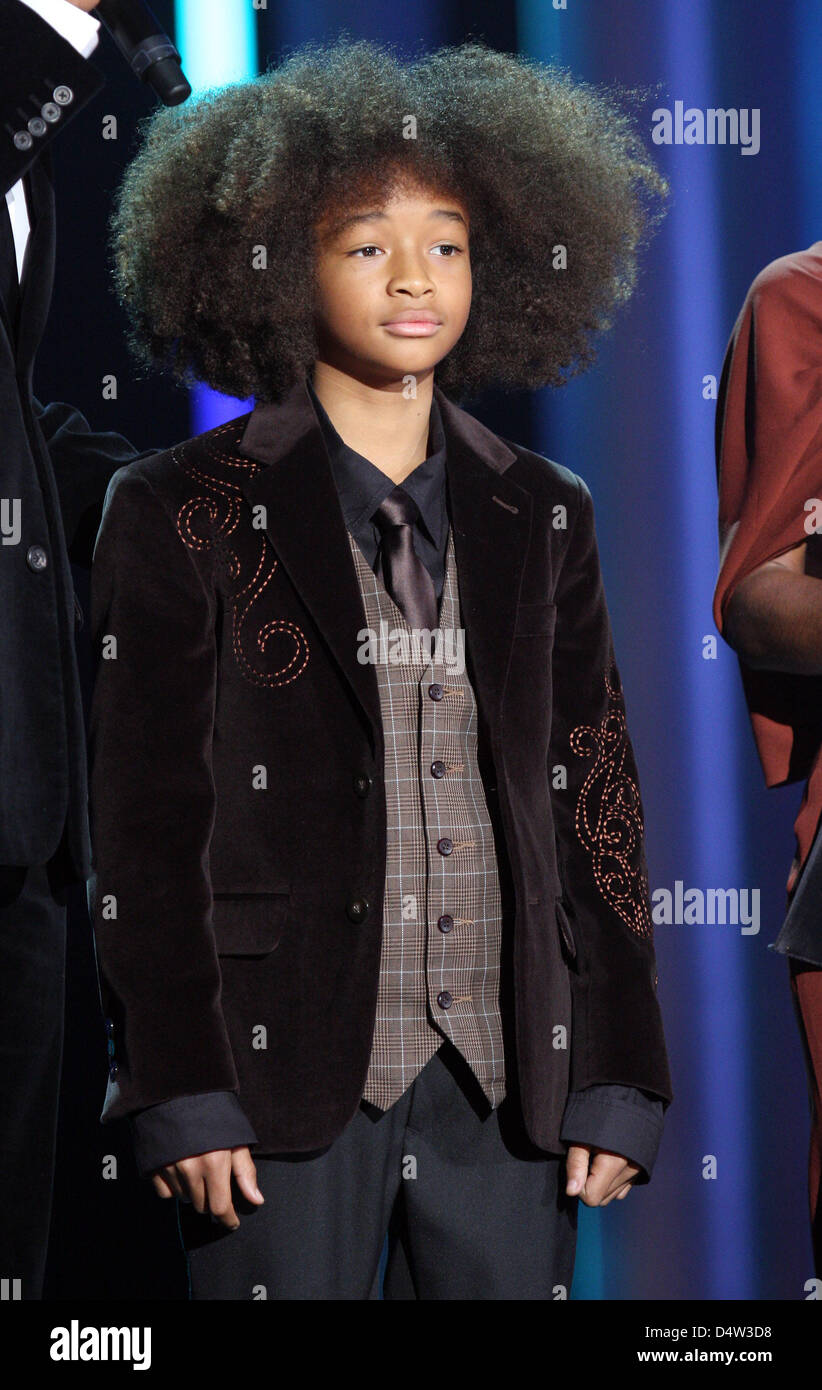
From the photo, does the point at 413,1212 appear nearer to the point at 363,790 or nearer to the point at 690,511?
the point at 363,790

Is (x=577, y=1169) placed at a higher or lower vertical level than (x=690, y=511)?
lower

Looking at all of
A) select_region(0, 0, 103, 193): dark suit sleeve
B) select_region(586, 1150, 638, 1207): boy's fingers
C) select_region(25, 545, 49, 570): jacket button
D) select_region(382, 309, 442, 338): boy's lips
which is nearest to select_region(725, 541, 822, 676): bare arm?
select_region(382, 309, 442, 338): boy's lips

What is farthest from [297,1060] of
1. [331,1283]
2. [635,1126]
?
[635,1126]

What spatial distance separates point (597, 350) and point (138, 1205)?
160 cm

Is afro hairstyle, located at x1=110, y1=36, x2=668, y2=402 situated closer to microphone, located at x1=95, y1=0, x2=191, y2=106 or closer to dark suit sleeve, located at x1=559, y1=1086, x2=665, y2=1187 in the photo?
microphone, located at x1=95, y1=0, x2=191, y2=106

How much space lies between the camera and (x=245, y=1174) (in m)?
1.78

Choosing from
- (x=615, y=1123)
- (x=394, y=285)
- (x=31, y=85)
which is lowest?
(x=615, y=1123)

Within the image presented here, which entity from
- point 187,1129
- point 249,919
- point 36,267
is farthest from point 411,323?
point 187,1129

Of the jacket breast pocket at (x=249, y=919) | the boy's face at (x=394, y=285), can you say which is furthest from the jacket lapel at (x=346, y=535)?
the jacket breast pocket at (x=249, y=919)

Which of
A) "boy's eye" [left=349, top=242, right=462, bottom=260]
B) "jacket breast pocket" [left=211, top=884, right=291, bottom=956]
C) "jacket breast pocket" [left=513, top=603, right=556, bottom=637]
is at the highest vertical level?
"boy's eye" [left=349, top=242, right=462, bottom=260]

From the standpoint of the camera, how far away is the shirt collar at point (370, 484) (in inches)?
78.1

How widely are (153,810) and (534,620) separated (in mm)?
540

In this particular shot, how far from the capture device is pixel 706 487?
2445 millimetres

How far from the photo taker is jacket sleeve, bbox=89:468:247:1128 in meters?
1.79
